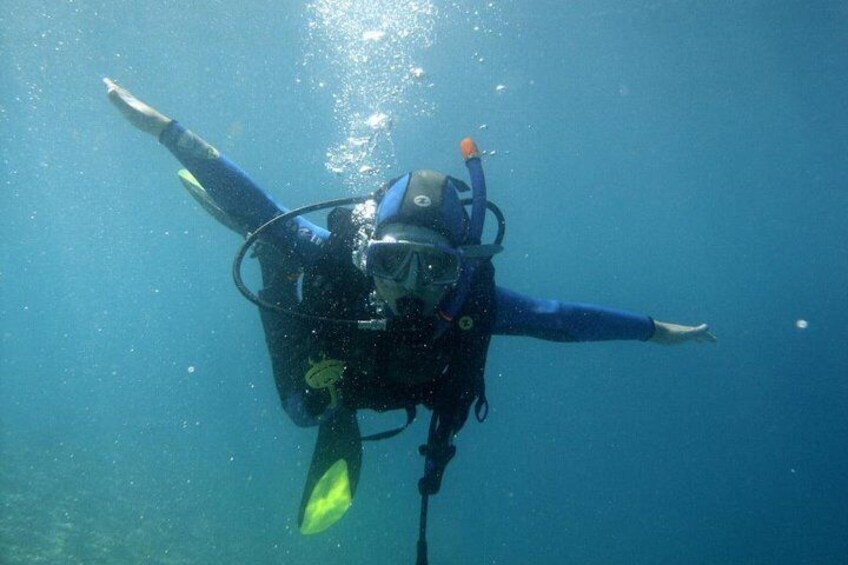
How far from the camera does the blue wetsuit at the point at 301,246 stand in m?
3.67

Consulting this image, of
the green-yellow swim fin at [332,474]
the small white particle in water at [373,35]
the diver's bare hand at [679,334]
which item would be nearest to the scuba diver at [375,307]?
the green-yellow swim fin at [332,474]

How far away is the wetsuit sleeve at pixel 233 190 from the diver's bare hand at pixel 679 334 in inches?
110

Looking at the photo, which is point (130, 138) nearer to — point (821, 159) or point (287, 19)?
point (287, 19)

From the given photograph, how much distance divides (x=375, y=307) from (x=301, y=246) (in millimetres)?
763

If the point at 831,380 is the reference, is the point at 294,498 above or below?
above

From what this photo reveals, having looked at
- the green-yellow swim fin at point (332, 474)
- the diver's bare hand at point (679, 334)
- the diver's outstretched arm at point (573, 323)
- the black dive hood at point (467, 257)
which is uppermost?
the black dive hood at point (467, 257)

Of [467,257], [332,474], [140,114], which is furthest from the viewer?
[140,114]

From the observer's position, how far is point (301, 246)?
12.3ft

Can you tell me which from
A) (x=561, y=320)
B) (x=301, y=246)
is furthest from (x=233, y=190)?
(x=561, y=320)

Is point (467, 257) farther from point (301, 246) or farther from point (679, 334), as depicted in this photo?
point (679, 334)

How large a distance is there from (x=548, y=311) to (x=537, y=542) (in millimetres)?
22723

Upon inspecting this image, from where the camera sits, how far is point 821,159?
25.7 metres

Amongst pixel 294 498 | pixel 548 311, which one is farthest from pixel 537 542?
pixel 548 311

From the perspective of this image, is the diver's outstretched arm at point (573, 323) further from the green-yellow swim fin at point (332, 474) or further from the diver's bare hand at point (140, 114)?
the diver's bare hand at point (140, 114)
